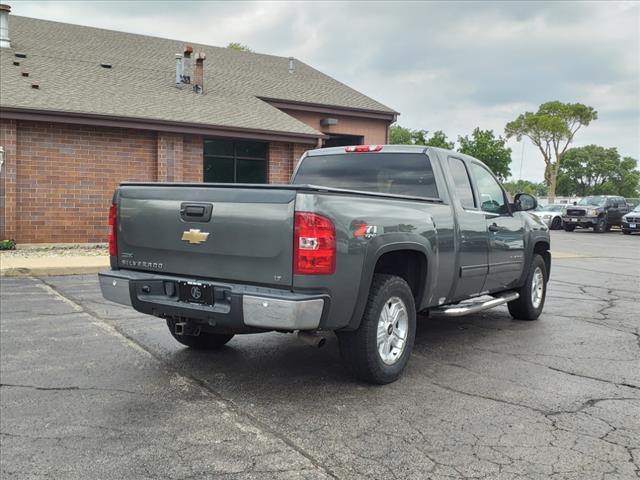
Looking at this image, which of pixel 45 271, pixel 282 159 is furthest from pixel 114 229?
pixel 282 159

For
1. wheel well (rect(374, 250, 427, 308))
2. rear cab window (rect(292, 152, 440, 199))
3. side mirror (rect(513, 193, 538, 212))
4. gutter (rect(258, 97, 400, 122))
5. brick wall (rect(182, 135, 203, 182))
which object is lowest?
wheel well (rect(374, 250, 427, 308))

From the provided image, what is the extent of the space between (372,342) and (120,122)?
13.0 m

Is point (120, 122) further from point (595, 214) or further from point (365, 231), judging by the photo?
point (595, 214)

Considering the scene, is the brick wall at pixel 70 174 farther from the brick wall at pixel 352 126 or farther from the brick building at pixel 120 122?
the brick wall at pixel 352 126

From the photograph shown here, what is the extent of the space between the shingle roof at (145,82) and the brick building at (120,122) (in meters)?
0.04

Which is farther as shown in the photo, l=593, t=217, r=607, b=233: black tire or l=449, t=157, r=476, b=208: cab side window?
l=593, t=217, r=607, b=233: black tire

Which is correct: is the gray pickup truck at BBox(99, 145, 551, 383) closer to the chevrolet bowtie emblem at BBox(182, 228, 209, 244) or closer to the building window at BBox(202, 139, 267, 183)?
the chevrolet bowtie emblem at BBox(182, 228, 209, 244)

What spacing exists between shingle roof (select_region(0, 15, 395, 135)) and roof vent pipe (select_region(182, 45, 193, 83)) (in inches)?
20.2

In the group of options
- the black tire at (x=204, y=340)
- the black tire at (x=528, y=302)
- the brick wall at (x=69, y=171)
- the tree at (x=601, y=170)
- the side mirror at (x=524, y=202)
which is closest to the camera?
the black tire at (x=204, y=340)

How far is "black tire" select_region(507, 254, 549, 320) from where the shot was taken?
7.77 meters

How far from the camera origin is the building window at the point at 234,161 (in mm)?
18297

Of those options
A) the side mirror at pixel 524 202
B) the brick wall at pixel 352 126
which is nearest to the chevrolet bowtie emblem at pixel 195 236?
the side mirror at pixel 524 202

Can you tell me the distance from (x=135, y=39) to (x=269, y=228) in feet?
70.1

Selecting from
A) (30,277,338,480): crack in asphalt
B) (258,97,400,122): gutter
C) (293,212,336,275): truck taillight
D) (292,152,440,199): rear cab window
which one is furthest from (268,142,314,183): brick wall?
(293,212,336,275): truck taillight
